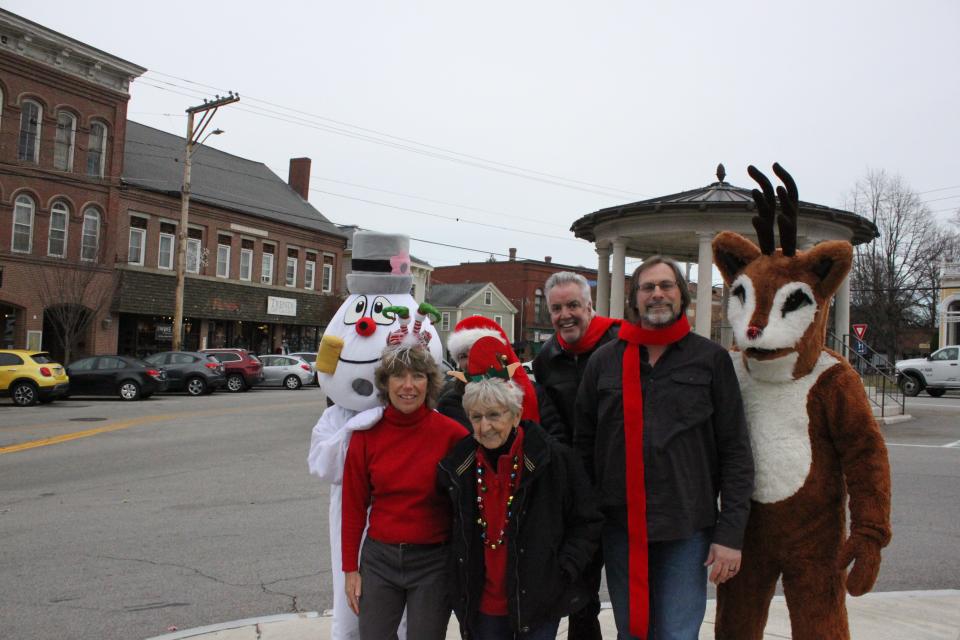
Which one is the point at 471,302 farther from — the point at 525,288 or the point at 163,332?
the point at 163,332

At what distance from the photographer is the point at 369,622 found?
118 inches

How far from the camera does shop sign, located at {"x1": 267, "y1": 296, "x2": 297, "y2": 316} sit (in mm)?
35000

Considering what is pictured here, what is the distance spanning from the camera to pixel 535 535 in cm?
281

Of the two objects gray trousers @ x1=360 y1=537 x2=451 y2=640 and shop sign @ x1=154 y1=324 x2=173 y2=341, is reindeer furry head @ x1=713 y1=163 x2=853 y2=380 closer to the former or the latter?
gray trousers @ x1=360 y1=537 x2=451 y2=640

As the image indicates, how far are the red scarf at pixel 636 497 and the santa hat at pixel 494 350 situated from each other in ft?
1.65

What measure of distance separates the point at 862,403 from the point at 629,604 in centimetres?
119

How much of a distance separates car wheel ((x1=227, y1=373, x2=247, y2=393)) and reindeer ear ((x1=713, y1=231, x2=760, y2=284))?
23214 mm

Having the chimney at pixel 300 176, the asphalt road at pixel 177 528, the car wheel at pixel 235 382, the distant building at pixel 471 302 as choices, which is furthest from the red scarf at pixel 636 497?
the distant building at pixel 471 302

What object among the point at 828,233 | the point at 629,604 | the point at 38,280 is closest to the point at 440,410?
the point at 629,604

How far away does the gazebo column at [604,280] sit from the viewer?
653 inches

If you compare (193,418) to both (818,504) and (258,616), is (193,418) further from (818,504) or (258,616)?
(818,504)

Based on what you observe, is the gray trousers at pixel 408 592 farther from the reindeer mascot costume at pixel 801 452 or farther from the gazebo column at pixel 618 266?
the gazebo column at pixel 618 266

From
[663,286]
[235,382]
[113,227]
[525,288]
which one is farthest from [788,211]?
[525,288]

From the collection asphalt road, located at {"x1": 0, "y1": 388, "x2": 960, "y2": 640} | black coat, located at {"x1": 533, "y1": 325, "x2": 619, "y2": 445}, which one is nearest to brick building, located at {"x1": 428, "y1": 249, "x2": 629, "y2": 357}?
asphalt road, located at {"x1": 0, "y1": 388, "x2": 960, "y2": 640}
